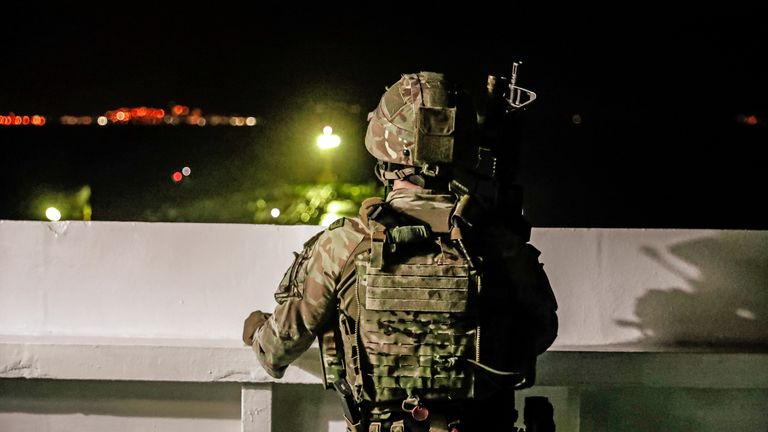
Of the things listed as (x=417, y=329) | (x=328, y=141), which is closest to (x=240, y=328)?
(x=417, y=329)

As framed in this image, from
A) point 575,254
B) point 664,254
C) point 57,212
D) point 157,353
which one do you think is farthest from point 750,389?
point 57,212

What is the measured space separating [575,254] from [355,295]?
1215mm

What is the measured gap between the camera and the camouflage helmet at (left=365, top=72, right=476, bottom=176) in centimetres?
250

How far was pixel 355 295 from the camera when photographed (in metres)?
2.50

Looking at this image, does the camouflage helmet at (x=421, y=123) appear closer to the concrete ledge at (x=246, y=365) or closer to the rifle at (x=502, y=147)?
the rifle at (x=502, y=147)

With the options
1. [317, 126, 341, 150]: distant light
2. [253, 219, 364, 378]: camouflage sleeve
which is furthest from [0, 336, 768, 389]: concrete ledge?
[317, 126, 341, 150]: distant light

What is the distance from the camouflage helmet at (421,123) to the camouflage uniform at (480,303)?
0.14 m

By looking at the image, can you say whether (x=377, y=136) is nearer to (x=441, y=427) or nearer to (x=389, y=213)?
(x=389, y=213)

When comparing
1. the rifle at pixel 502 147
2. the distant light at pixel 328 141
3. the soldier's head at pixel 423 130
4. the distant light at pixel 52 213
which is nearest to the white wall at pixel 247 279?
the rifle at pixel 502 147

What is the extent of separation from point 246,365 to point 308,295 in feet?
2.65

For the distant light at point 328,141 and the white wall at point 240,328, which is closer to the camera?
the white wall at point 240,328

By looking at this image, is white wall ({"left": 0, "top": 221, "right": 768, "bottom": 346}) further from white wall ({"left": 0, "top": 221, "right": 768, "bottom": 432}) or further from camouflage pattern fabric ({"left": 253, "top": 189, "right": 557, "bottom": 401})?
camouflage pattern fabric ({"left": 253, "top": 189, "right": 557, "bottom": 401})

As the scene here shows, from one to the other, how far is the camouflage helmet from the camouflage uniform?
138 millimetres

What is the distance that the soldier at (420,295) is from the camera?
95.7 inches
